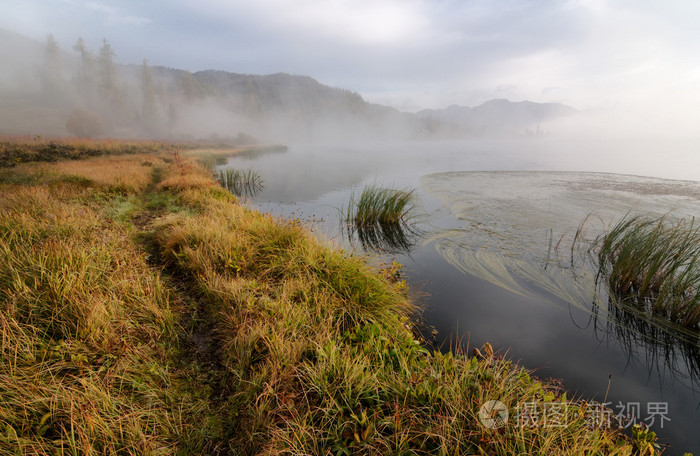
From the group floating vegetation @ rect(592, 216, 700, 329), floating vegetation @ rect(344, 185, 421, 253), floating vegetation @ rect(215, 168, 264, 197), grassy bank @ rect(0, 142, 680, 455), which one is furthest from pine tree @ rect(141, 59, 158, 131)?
floating vegetation @ rect(592, 216, 700, 329)

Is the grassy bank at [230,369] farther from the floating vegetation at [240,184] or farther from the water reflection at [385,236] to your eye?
the floating vegetation at [240,184]

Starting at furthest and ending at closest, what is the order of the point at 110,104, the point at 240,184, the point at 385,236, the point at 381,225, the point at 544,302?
the point at 110,104 < the point at 240,184 < the point at 381,225 < the point at 385,236 < the point at 544,302

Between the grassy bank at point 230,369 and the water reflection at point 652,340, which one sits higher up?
the grassy bank at point 230,369

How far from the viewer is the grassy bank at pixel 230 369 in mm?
2031

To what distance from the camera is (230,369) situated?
111 inches

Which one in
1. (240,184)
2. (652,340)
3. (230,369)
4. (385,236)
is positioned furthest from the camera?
(240,184)

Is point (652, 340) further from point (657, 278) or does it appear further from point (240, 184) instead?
point (240, 184)

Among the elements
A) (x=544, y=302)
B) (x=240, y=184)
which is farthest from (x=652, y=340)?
(x=240, y=184)

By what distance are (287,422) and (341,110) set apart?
19960 cm

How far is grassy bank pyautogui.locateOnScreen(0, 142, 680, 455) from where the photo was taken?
2031 mm

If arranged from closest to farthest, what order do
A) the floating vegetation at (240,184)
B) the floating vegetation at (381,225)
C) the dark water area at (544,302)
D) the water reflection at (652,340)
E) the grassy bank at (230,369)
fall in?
the grassy bank at (230,369) < the dark water area at (544,302) < the water reflection at (652,340) < the floating vegetation at (381,225) < the floating vegetation at (240,184)

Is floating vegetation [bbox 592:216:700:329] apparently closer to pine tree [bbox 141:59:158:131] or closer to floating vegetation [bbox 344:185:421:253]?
floating vegetation [bbox 344:185:421:253]

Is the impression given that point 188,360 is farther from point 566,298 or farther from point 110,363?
point 566,298

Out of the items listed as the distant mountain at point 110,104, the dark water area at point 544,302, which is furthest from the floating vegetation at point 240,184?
the distant mountain at point 110,104
